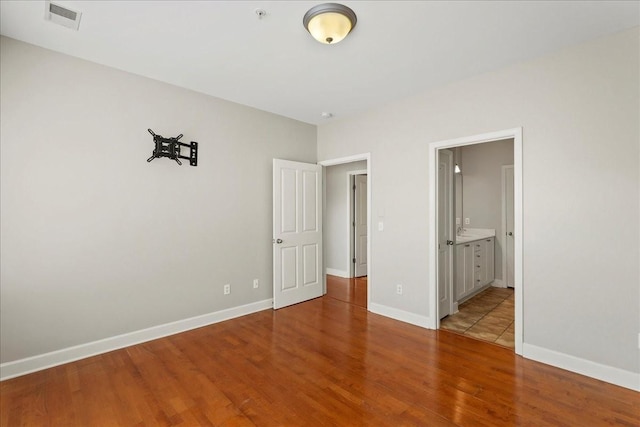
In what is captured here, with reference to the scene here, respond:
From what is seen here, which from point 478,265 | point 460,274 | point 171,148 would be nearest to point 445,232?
point 460,274

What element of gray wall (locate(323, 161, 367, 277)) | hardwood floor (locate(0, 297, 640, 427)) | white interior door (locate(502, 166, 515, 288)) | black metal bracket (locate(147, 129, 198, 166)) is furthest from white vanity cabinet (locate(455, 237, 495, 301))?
black metal bracket (locate(147, 129, 198, 166))

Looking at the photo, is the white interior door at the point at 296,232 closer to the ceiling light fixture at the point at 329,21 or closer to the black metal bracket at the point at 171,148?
the black metal bracket at the point at 171,148

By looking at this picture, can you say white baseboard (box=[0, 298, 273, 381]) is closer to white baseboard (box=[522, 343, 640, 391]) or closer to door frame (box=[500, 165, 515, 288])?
white baseboard (box=[522, 343, 640, 391])

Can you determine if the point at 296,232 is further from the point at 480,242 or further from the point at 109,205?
the point at 480,242

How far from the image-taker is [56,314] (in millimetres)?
2656

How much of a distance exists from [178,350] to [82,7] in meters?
2.95

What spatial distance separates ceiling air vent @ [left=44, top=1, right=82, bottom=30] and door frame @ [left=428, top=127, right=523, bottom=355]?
3.41 meters

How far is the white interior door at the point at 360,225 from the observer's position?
6.00 m

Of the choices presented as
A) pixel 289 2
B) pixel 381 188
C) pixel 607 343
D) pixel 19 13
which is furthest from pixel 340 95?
pixel 607 343

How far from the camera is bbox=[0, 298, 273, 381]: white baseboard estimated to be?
248cm

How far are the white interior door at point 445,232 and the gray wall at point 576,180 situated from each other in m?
0.55

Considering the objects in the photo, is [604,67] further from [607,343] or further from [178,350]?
[178,350]

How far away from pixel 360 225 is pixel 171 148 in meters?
3.84

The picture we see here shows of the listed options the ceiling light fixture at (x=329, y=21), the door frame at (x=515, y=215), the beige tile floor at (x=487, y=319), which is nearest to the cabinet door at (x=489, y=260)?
the beige tile floor at (x=487, y=319)
